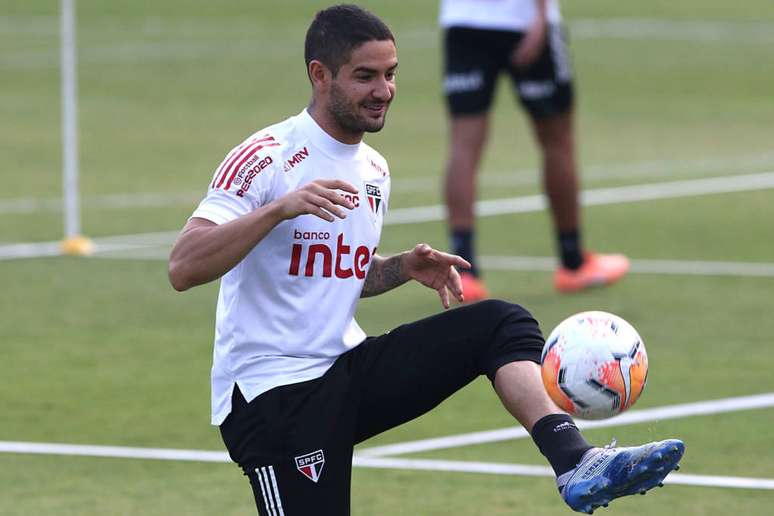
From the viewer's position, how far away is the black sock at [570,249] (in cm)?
1186

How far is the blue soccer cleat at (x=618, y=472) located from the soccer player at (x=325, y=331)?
0.92 feet

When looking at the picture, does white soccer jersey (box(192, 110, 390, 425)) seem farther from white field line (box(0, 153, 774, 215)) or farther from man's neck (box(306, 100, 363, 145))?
white field line (box(0, 153, 774, 215))

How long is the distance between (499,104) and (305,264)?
717 inches

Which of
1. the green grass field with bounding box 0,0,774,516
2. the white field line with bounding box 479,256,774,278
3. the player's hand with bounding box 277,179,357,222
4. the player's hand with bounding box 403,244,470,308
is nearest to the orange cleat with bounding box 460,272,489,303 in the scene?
the green grass field with bounding box 0,0,774,516

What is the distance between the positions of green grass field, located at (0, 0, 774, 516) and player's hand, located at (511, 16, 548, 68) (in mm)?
1507

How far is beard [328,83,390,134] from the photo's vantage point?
609 centimetres

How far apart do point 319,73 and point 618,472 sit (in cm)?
170

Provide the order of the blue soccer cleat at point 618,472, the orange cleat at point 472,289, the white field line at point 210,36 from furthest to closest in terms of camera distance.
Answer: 1. the white field line at point 210,36
2. the orange cleat at point 472,289
3. the blue soccer cleat at point 618,472

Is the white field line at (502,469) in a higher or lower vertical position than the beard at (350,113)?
lower

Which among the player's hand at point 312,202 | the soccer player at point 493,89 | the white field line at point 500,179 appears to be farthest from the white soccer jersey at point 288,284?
the white field line at point 500,179

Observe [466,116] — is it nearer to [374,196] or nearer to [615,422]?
[615,422]

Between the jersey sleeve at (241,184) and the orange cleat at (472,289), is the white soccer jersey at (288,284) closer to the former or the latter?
the jersey sleeve at (241,184)

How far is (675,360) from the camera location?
32.3 ft

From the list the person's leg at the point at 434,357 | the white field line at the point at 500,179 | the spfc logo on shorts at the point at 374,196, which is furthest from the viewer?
the white field line at the point at 500,179
